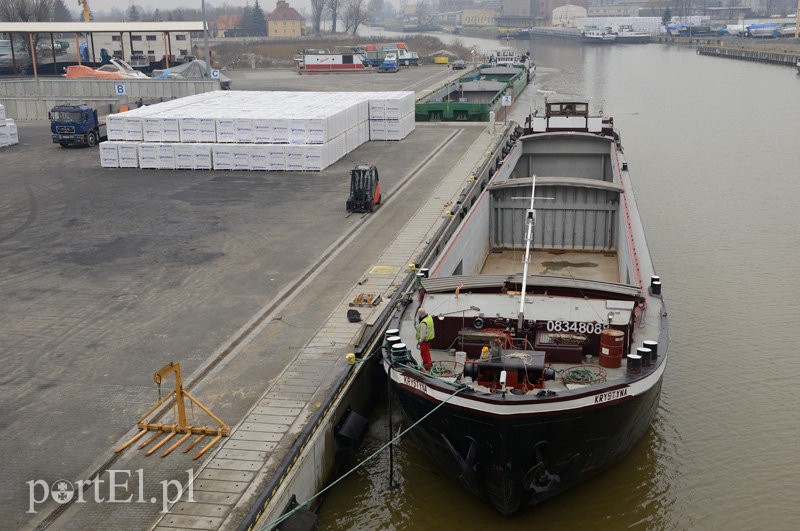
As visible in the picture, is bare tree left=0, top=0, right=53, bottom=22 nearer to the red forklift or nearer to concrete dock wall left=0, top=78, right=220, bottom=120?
concrete dock wall left=0, top=78, right=220, bottom=120

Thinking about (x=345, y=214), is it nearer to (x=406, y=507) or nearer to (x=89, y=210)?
(x=89, y=210)

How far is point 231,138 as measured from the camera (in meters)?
39.6

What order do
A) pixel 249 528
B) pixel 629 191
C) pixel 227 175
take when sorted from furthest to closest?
pixel 227 175 → pixel 629 191 → pixel 249 528

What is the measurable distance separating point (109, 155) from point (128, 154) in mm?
936

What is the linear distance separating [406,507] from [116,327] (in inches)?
345

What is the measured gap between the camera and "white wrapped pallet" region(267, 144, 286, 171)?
3838 cm

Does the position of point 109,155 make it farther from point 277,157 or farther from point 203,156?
point 277,157

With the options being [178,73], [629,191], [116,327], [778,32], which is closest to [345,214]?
[629,191]

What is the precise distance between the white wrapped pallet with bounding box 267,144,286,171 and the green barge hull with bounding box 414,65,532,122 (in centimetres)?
1907

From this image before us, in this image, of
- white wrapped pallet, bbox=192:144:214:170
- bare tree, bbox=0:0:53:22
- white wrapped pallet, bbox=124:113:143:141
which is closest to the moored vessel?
white wrapped pallet, bbox=192:144:214:170

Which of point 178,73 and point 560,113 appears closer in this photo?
point 560,113

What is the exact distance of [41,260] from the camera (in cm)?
2538

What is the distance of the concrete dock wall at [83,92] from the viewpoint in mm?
61375

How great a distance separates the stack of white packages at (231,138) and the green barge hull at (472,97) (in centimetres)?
1378
